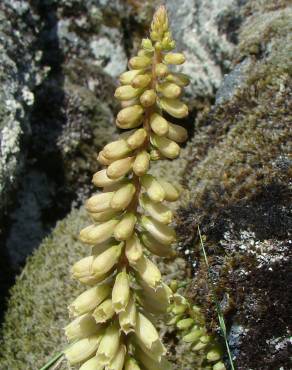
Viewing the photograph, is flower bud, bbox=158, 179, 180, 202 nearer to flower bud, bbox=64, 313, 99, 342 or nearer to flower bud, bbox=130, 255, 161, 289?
flower bud, bbox=130, 255, 161, 289

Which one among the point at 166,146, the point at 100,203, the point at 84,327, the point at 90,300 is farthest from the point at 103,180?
the point at 84,327

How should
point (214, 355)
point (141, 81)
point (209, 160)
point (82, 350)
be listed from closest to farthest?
point (141, 81)
point (82, 350)
point (214, 355)
point (209, 160)

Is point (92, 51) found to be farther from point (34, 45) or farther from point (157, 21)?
point (157, 21)

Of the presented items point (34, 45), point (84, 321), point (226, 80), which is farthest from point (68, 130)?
point (84, 321)

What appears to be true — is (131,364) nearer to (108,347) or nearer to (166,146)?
(108,347)

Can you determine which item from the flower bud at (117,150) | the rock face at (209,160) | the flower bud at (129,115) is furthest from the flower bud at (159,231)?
the rock face at (209,160)

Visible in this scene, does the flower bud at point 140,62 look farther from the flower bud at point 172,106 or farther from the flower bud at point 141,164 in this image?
the flower bud at point 141,164
